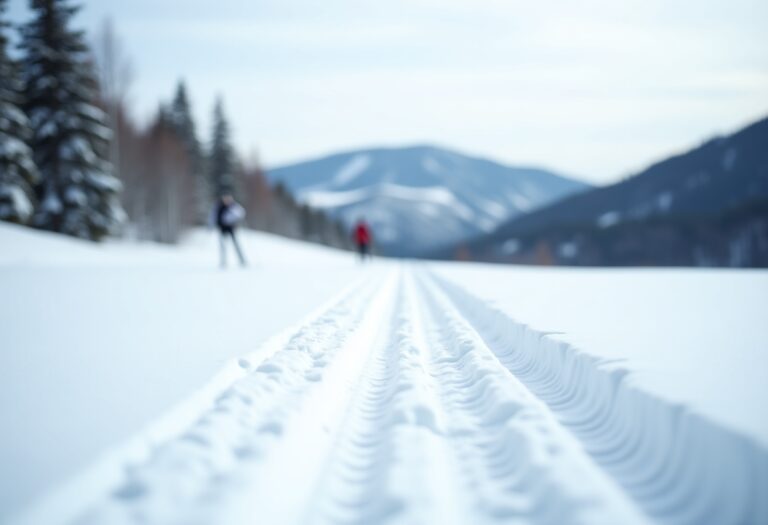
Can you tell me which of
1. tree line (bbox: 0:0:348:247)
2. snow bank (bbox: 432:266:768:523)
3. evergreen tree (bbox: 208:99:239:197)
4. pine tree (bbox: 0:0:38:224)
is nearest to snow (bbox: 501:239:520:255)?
evergreen tree (bbox: 208:99:239:197)

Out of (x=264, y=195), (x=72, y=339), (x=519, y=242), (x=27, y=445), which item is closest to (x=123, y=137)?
(x=264, y=195)

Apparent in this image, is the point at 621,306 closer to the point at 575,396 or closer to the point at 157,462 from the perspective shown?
the point at 575,396

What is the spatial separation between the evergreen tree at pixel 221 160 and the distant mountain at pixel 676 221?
85.4 m

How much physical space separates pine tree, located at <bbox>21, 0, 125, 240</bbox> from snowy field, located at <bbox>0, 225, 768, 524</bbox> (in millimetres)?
18681

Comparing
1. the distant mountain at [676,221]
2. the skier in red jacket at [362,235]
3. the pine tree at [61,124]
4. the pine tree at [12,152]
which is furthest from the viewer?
the distant mountain at [676,221]

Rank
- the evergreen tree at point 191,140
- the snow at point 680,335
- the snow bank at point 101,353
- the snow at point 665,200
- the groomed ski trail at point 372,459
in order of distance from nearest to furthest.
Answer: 1. the groomed ski trail at point 372,459
2. the snow bank at point 101,353
3. the snow at point 680,335
4. the evergreen tree at point 191,140
5. the snow at point 665,200

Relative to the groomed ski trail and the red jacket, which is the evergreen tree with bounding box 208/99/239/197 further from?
the groomed ski trail

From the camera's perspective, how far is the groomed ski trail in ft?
6.00

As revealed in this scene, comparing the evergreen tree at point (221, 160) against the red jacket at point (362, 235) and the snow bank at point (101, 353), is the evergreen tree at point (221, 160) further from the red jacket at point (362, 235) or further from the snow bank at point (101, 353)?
the snow bank at point (101, 353)

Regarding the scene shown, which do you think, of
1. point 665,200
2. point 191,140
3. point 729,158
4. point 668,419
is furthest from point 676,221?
point 668,419

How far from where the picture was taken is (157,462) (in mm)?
2049

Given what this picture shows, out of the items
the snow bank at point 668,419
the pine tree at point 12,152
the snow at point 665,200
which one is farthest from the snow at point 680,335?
the snow at point 665,200

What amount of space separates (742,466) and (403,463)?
1.40 m

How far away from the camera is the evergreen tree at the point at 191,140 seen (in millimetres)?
44562
